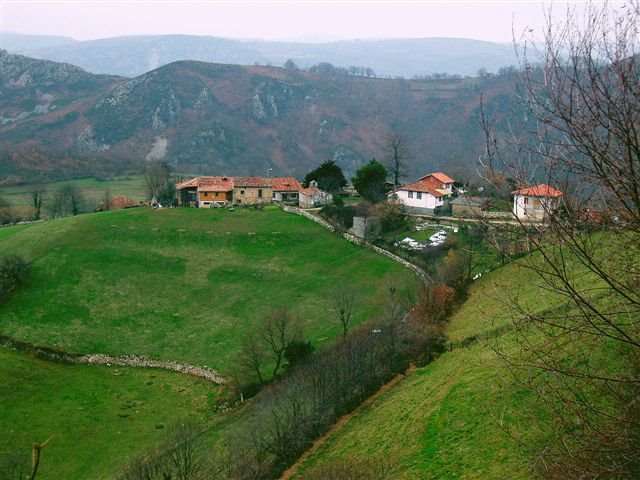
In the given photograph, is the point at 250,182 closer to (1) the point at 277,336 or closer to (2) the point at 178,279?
(2) the point at 178,279

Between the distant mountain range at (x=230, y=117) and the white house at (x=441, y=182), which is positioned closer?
the white house at (x=441, y=182)

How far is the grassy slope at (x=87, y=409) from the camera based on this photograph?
25.2 m

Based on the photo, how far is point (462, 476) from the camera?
16141mm

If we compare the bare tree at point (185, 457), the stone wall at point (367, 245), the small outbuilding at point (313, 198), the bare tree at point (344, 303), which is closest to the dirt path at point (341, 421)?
the bare tree at point (185, 457)

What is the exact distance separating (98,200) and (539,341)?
75444 millimetres

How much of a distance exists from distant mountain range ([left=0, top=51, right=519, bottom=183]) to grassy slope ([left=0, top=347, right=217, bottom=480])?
3898 inches

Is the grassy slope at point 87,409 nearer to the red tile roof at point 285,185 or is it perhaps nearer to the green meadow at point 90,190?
the red tile roof at point 285,185

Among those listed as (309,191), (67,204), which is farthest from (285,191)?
(67,204)

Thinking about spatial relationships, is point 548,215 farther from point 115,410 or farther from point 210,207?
point 210,207

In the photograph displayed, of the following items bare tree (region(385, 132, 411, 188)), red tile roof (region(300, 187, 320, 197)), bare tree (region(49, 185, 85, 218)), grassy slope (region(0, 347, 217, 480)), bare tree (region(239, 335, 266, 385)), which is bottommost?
grassy slope (region(0, 347, 217, 480))

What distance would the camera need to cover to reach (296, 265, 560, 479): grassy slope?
16406 mm

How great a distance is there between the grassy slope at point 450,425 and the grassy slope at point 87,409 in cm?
1040

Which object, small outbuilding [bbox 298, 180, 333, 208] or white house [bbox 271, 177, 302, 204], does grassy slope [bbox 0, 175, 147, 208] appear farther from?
small outbuilding [bbox 298, 180, 333, 208]

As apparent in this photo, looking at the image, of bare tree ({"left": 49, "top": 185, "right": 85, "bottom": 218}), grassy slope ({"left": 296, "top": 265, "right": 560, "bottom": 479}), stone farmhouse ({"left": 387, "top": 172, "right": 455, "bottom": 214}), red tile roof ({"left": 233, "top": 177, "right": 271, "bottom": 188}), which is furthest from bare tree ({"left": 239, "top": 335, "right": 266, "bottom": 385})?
bare tree ({"left": 49, "top": 185, "right": 85, "bottom": 218})
